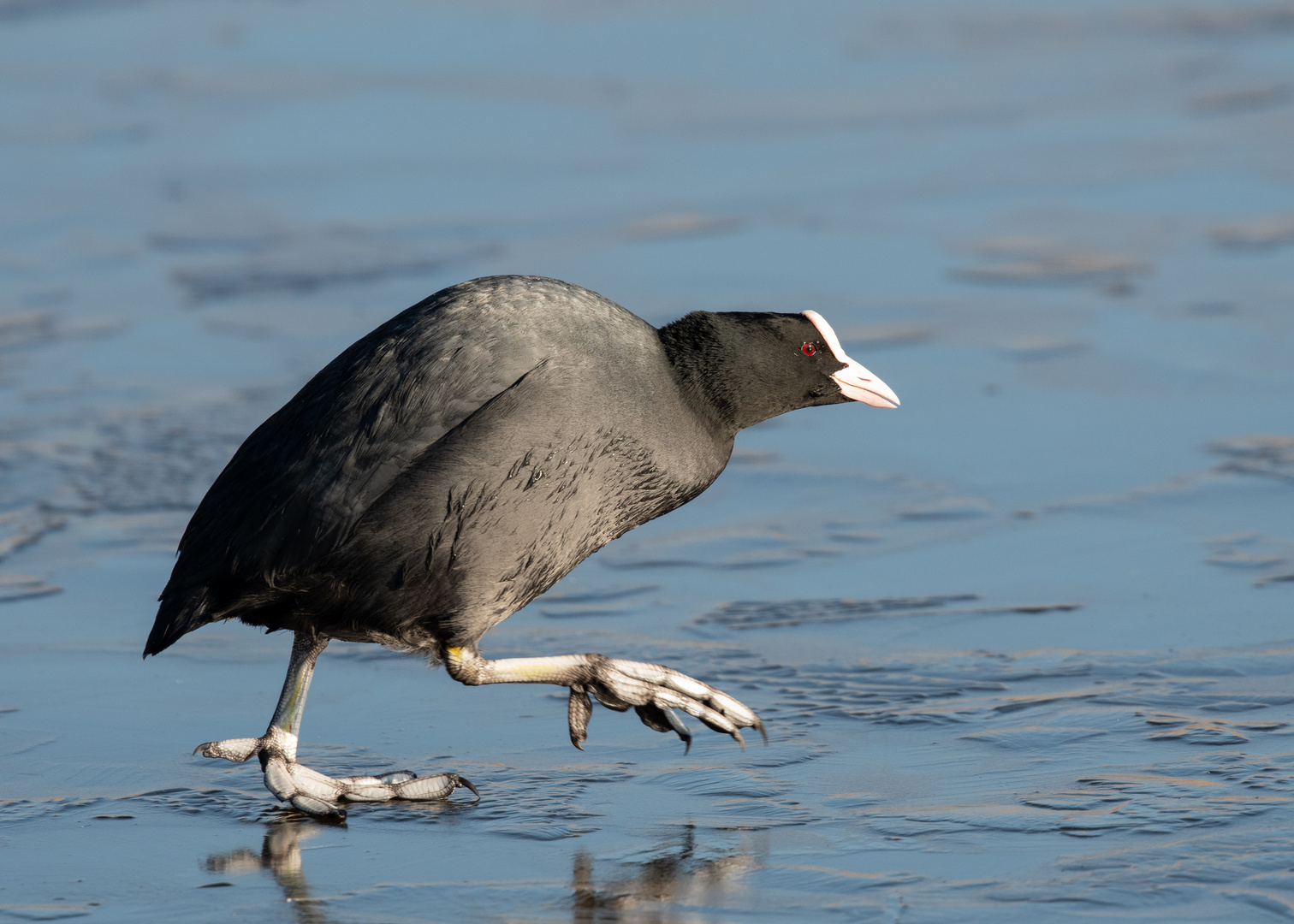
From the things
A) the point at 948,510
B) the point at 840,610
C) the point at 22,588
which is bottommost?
the point at 840,610

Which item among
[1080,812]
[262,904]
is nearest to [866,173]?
[1080,812]

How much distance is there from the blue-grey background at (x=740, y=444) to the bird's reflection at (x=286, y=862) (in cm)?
1

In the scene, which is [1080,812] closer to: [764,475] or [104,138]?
[764,475]

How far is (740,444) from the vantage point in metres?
7.21

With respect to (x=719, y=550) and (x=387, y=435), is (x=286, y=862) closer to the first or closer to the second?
(x=387, y=435)

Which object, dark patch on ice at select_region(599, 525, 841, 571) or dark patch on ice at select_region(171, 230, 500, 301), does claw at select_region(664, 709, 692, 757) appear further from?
dark patch on ice at select_region(171, 230, 500, 301)

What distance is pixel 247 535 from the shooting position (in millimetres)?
4406

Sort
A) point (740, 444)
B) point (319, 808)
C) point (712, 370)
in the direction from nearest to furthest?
1. point (319, 808)
2. point (712, 370)
3. point (740, 444)

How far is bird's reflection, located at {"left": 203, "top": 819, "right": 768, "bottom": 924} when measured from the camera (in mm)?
3680

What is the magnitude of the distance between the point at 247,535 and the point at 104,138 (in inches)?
310

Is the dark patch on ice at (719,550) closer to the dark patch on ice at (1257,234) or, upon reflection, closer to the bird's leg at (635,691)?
the bird's leg at (635,691)

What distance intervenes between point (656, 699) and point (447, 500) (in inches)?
29.0

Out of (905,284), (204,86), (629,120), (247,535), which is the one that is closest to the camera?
(247,535)

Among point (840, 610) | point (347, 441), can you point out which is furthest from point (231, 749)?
point (840, 610)
